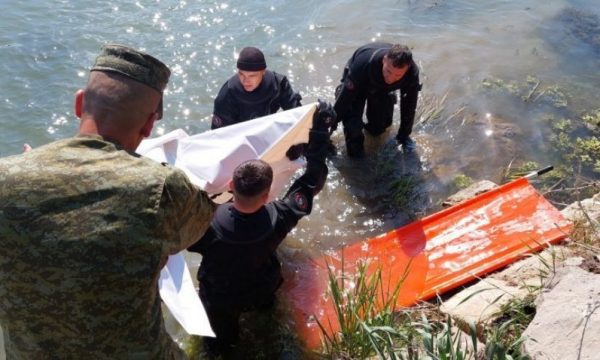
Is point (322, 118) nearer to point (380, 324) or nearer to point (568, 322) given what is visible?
point (380, 324)

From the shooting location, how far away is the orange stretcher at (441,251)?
12.8 ft

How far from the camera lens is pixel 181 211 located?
1979 millimetres

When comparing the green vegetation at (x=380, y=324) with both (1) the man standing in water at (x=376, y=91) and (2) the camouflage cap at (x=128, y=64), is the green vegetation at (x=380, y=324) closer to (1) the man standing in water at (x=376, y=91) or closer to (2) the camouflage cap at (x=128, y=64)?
(2) the camouflage cap at (x=128, y=64)

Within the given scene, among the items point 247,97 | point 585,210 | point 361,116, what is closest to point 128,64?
point 247,97

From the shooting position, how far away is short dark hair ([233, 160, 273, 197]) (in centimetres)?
298

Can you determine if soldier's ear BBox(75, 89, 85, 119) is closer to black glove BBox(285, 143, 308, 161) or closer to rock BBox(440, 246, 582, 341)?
black glove BBox(285, 143, 308, 161)

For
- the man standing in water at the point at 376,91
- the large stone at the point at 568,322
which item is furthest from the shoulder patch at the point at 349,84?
the large stone at the point at 568,322

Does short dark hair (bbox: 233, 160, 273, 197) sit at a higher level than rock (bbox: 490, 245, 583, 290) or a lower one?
higher

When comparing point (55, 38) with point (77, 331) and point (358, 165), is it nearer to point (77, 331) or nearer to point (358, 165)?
point (358, 165)

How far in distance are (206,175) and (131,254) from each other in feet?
5.56

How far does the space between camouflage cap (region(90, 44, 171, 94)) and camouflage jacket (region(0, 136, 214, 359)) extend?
273mm

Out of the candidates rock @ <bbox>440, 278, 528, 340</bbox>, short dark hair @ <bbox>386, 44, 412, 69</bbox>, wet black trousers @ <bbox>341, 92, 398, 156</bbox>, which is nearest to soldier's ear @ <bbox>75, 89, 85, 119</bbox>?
rock @ <bbox>440, 278, 528, 340</bbox>

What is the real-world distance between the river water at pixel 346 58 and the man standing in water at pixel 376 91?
0.23 metres

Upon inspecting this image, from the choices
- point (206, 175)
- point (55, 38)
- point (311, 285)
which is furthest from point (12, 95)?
point (311, 285)
